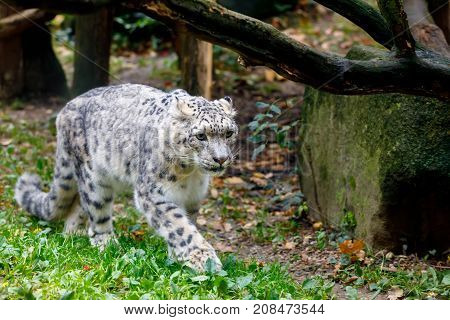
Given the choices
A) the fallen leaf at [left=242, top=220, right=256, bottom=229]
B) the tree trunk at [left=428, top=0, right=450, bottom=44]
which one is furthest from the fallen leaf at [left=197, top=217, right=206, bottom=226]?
the tree trunk at [left=428, top=0, right=450, bottom=44]

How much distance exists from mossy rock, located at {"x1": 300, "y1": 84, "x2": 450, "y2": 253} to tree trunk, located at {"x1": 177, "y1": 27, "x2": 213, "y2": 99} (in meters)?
2.42

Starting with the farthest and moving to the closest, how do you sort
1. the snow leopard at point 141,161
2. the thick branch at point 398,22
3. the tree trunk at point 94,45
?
the tree trunk at point 94,45
the snow leopard at point 141,161
the thick branch at point 398,22

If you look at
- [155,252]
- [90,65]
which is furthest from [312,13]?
[155,252]

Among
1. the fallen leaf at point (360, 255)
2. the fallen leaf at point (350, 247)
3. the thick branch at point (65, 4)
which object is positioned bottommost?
the fallen leaf at point (360, 255)

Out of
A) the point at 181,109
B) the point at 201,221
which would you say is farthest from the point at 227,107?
the point at 201,221

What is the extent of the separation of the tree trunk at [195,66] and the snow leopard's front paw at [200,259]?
4161mm

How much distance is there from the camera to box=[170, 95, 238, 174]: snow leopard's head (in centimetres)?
629

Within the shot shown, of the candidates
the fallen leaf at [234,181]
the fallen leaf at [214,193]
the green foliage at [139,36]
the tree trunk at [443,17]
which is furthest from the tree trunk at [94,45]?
the tree trunk at [443,17]

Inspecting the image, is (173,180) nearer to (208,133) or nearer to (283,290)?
(208,133)

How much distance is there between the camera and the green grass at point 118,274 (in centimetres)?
551

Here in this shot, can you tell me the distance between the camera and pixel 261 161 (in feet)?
35.6

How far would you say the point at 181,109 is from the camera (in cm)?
652

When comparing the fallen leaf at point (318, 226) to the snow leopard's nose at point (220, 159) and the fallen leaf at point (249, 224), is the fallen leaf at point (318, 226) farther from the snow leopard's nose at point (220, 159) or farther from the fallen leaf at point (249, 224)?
the snow leopard's nose at point (220, 159)

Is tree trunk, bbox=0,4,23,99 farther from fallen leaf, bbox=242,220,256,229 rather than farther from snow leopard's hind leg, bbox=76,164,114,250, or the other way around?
fallen leaf, bbox=242,220,256,229
